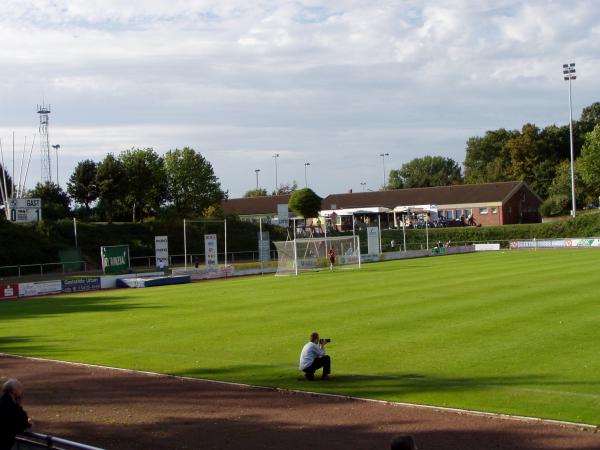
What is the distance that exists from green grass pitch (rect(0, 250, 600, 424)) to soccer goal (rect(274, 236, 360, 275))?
15598mm

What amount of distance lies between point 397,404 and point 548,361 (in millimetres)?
4872

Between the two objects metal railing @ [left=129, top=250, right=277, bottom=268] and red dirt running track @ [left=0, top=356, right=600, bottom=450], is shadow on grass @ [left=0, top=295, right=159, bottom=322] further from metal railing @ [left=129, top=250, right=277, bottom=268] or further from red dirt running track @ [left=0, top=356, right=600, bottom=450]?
metal railing @ [left=129, top=250, right=277, bottom=268]

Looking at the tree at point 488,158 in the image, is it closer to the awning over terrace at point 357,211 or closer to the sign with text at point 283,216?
the awning over terrace at point 357,211

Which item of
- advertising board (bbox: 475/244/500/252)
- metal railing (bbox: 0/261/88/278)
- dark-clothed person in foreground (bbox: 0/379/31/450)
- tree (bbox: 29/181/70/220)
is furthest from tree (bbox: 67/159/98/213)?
dark-clothed person in foreground (bbox: 0/379/31/450)

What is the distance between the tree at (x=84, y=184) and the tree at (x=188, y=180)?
10270mm

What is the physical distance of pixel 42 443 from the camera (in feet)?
27.1

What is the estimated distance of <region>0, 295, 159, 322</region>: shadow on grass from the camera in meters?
33.5

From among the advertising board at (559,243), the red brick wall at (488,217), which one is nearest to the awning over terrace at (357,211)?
the red brick wall at (488,217)

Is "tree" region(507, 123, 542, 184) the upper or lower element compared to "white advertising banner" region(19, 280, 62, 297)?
upper

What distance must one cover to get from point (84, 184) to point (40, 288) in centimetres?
4351

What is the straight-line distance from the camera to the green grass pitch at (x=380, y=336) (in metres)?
14.9

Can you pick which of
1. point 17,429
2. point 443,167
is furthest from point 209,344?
point 443,167

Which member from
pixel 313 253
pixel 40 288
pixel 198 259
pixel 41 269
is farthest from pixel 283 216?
pixel 40 288

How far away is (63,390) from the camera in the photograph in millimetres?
16406
